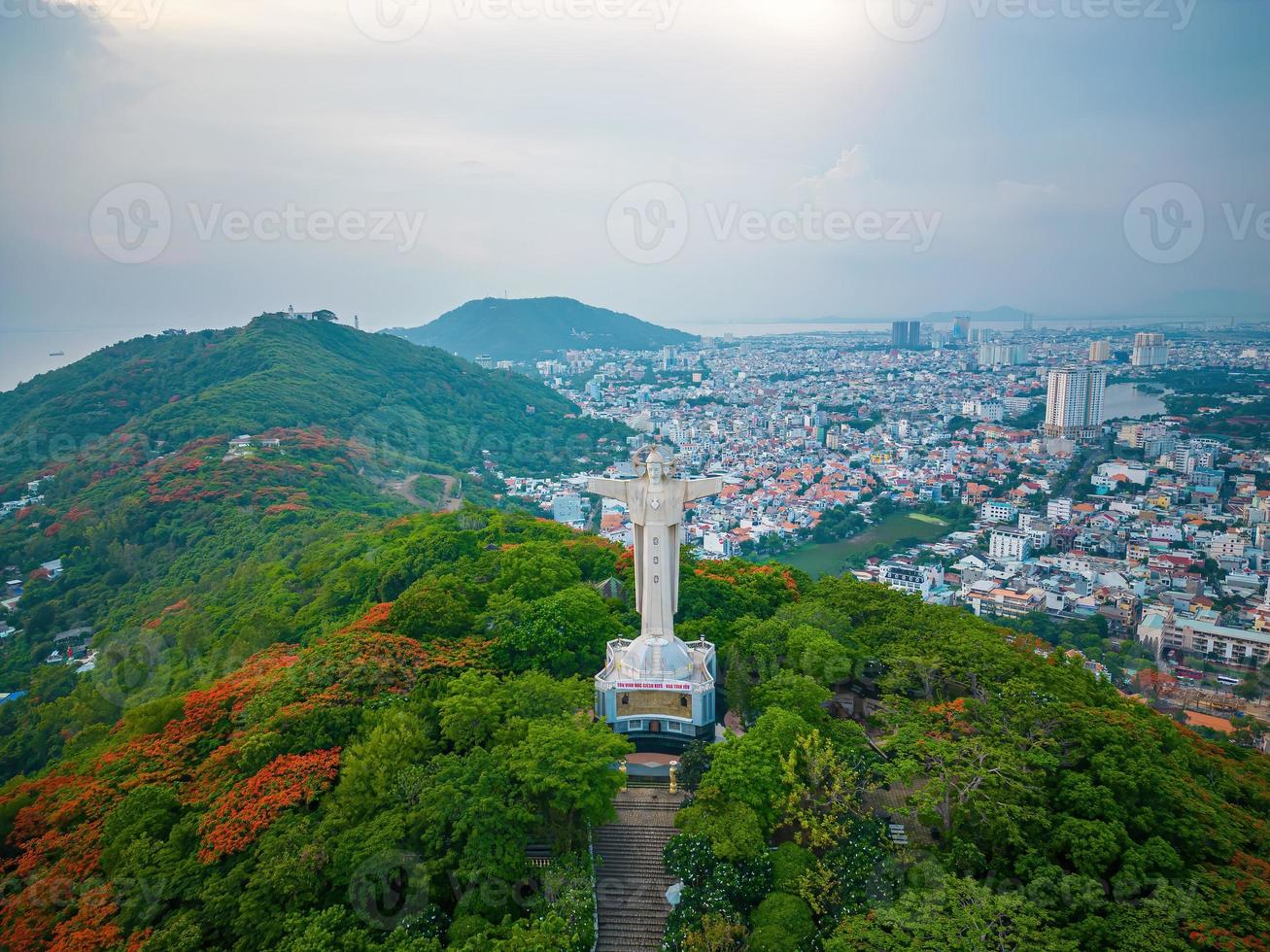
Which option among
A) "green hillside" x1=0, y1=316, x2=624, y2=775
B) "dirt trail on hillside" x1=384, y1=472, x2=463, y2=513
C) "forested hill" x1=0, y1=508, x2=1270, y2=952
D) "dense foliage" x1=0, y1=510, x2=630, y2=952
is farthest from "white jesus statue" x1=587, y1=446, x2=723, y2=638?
"dirt trail on hillside" x1=384, y1=472, x2=463, y2=513

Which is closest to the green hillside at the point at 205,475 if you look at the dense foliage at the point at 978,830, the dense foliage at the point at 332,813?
the dense foliage at the point at 332,813

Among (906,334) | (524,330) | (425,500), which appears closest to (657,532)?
(425,500)

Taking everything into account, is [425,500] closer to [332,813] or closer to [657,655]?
[657,655]

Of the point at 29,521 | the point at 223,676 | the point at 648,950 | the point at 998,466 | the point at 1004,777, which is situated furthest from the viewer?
the point at 998,466

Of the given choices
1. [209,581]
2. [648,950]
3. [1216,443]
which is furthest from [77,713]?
[1216,443]

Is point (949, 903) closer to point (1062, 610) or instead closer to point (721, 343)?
point (1062, 610)

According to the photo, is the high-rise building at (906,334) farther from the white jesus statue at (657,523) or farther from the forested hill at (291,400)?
the white jesus statue at (657,523)
